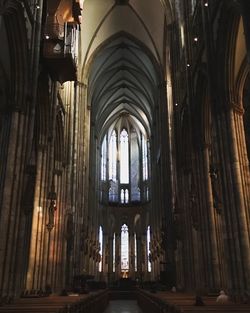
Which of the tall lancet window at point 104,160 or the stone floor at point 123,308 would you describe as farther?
the tall lancet window at point 104,160

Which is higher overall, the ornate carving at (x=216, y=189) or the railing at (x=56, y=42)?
the railing at (x=56, y=42)

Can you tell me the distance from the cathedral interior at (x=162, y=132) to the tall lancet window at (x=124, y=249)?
12.7 meters

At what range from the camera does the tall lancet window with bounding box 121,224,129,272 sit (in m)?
45.4

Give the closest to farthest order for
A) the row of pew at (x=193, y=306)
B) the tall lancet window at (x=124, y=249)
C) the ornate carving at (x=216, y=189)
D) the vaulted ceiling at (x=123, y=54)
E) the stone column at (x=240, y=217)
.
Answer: the row of pew at (x=193, y=306) < the stone column at (x=240, y=217) < the ornate carving at (x=216, y=189) < the vaulted ceiling at (x=123, y=54) < the tall lancet window at (x=124, y=249)

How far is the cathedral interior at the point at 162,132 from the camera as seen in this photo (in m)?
11.7

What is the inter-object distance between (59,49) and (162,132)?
16.5m

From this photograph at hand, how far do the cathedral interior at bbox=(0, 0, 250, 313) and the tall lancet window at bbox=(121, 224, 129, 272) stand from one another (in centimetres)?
1270

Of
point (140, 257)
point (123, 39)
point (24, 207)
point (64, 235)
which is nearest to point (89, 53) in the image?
point (123, 39)

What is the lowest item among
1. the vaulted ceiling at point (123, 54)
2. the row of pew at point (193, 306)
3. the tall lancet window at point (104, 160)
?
the row of pew at point (193, 306)

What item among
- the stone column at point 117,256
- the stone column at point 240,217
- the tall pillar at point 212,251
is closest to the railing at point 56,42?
→ the stone column at point 240,217

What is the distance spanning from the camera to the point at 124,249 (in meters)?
46.2

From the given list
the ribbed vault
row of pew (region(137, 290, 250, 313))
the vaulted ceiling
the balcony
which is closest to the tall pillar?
row of pew (region(137, 290, 250, 313))

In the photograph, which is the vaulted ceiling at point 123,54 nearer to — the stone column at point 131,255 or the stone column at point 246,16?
the stone column at point 131,255

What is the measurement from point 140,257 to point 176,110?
27.1 meters
